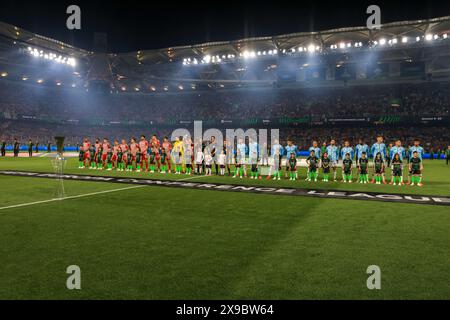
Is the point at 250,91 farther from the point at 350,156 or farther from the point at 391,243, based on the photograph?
the point at 391,243

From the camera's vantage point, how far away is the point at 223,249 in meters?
5.34

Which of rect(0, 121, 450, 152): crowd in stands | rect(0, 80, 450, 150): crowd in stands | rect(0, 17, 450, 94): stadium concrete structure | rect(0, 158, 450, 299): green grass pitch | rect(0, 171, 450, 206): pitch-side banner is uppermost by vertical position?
rect(0, 17, 450, 94): stadium concrete structure

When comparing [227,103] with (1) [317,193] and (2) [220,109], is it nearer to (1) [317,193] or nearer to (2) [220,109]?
(2) [220,109]

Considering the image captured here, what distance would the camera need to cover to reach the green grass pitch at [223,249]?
390cm

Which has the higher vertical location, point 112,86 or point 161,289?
point 112,86

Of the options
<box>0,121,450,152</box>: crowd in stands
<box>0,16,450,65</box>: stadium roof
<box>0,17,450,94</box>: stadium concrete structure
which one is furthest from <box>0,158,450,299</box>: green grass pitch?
<box>0,121,450,152</box>: crowd in stands

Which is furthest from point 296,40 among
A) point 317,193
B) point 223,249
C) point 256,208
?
point 223,249

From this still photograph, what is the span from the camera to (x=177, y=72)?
50.0 metres

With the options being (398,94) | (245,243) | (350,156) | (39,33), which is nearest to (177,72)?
(39,33)

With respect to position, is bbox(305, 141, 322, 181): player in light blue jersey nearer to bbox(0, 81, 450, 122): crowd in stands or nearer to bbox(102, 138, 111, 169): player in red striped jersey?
bbox(102, 138, 111, 169): player in red striped jersey

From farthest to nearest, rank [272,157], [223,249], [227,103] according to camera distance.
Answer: [227,103]
[272,157]
[223,249]

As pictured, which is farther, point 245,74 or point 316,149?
point 245,74

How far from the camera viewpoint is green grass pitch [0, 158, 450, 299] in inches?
153
